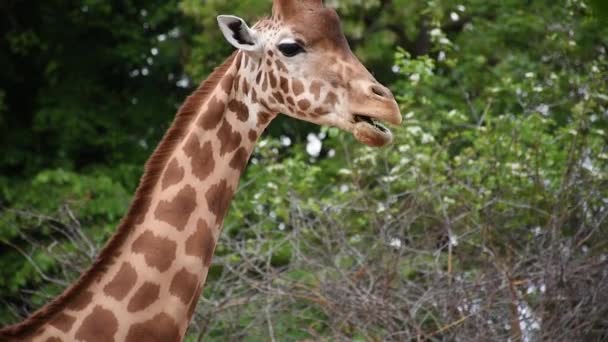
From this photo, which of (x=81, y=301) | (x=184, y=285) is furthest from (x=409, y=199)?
(x=81, y=301)

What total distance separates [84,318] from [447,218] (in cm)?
306

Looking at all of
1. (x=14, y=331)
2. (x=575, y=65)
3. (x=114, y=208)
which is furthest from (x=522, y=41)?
(x=14, y=331)

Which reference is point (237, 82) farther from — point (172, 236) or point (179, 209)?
point (172, 236)

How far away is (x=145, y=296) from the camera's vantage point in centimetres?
473

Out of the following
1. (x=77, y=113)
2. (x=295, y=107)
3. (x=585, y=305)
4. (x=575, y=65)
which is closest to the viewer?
(x=295, y=107)

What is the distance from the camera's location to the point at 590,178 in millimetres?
7547

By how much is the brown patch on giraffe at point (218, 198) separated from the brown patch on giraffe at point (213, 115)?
20cm

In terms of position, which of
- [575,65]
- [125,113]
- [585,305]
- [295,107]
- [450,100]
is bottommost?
[125,113]

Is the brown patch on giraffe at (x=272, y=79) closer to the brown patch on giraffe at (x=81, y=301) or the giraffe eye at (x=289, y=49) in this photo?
the giraffe eye at (x=289, y=49)

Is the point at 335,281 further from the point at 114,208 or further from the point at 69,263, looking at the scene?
the point at 114,208

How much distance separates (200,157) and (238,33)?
1.51ft

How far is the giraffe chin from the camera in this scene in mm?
4746

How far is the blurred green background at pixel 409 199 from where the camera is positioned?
23.7 ft

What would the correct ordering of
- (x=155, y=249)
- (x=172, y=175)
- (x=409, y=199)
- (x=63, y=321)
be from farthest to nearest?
(x=409, y=199), (x=172, y=175), (x=155, y=249), (x=63, y=321)
